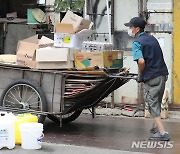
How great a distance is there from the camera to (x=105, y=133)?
823 cm

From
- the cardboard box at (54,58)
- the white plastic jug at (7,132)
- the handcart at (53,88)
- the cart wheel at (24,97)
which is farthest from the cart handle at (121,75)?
the white plastic jug at (7,132)

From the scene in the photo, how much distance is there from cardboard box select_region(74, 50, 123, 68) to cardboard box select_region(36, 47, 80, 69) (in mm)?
122

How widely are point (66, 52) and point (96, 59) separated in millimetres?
515

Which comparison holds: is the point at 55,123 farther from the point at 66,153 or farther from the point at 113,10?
the point at 113,10

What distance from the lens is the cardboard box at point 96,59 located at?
7.70 m

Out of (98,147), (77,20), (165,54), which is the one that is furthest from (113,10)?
(98,147)

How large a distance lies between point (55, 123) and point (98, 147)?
6.60 feet

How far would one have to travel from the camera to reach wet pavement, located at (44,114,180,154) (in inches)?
284

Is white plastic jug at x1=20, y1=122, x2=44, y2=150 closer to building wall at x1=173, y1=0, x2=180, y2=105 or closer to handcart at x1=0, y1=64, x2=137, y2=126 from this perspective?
handcart at x1=0, y1=64, x2=137, y2=126

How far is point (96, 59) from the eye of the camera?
25.3 ft

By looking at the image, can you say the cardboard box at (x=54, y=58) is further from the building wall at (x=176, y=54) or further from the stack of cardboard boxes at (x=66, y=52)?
the building wall at (x=176, y=54)

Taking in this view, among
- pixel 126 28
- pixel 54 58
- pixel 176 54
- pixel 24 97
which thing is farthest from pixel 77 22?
pixel 176 54

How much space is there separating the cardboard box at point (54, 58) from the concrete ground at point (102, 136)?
1206 millimetres

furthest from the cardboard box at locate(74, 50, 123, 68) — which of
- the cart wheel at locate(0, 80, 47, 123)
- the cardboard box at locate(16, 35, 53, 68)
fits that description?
the cart wheel at locate(0, 80, 47, 123)
